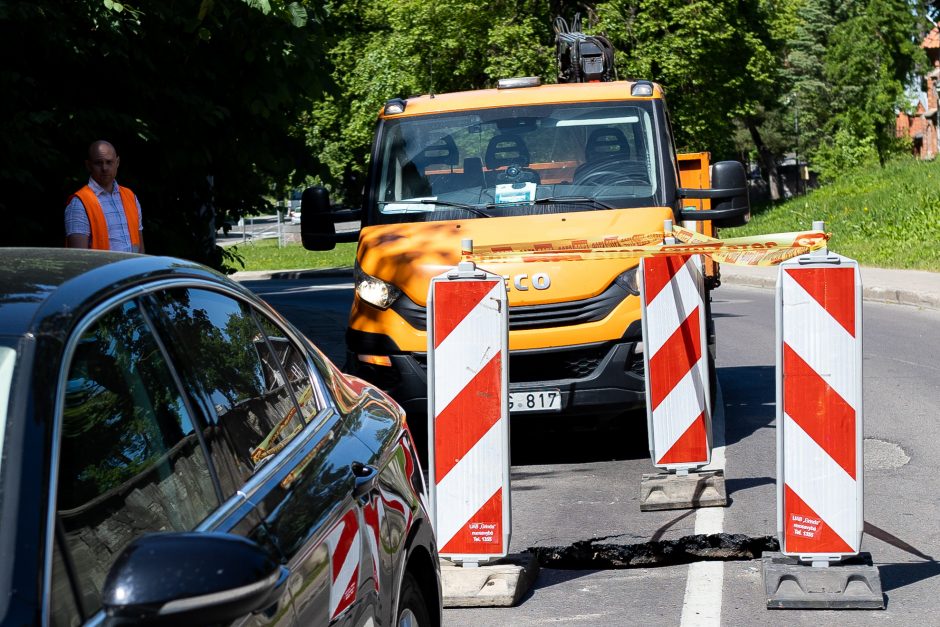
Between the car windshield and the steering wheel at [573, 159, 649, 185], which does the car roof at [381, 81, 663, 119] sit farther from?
the car windshield

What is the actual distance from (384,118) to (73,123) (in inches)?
92.3

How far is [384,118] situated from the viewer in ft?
31.1

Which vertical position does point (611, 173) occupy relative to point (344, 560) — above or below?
above

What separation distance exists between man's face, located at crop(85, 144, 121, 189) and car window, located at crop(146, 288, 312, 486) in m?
5.40

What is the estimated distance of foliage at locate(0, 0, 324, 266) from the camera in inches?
365

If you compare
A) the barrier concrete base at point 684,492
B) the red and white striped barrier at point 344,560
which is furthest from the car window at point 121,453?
the barrier concrete base at point 684,492

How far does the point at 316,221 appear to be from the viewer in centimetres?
919

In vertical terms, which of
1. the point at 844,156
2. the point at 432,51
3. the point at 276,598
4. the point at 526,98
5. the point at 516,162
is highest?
the point at 432,51

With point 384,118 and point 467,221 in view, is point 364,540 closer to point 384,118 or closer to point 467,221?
point 467,221

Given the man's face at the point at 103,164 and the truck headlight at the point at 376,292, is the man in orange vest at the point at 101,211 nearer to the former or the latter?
the man's face at the point at 103,164

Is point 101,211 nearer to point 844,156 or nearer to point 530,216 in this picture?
point 530,216

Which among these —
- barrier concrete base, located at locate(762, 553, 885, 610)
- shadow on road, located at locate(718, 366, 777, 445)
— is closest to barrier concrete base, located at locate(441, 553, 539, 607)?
barrier concrete base, located at locate(762, 553, 885, 610)

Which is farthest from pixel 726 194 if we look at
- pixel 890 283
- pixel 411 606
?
pixel 890 283

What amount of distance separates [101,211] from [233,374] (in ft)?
19.0
